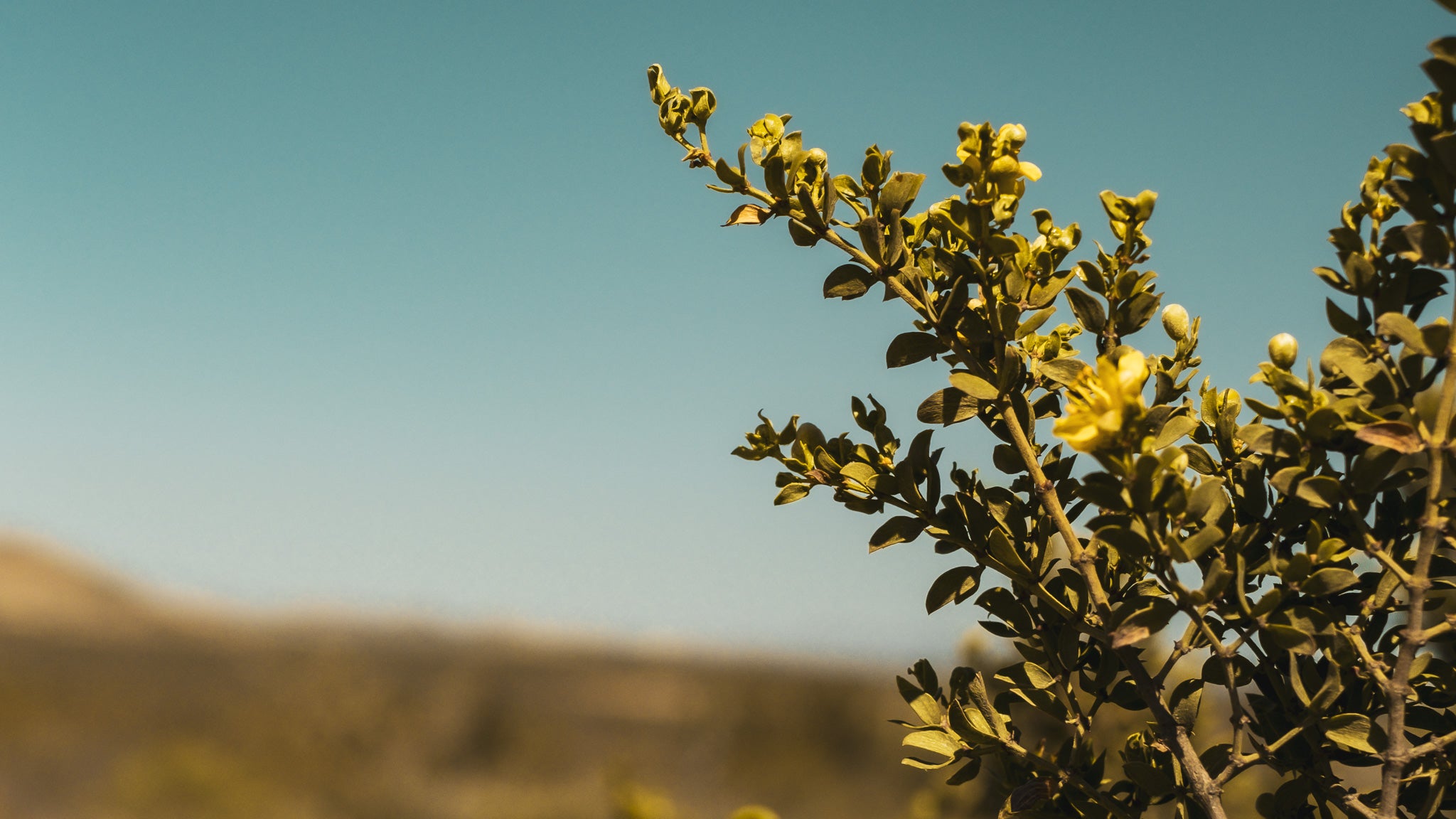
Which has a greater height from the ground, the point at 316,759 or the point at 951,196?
the point at 951,196

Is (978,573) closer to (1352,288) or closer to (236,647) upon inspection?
(1352,288)

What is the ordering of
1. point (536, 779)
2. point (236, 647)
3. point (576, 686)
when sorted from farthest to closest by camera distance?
point (576, 686), point (236, 647), point (536, 779)

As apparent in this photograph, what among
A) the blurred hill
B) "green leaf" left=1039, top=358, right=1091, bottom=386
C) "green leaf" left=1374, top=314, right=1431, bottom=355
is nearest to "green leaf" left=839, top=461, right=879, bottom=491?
"green leaf" left=1039, top=358, right=1091, bottom=386

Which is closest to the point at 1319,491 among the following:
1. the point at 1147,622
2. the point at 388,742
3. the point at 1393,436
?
the point at 1393,436

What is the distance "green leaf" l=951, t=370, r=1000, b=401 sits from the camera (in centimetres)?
76

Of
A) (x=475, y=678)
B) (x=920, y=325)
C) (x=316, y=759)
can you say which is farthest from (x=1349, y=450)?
(x=475, y=678)

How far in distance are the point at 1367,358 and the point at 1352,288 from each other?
8 cm

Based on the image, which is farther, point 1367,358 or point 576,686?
point 576,686

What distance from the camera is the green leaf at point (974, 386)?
76 cm

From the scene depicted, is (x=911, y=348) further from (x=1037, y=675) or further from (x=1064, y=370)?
(x=1037, y=675)

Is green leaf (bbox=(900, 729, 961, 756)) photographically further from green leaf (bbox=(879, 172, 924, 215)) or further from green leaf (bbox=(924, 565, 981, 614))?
green leaf (bbox=(879, 172, 924, 215))

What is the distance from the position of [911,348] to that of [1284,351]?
1.01 feet

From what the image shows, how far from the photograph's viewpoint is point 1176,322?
0.88m

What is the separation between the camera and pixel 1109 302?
0.86 metres
